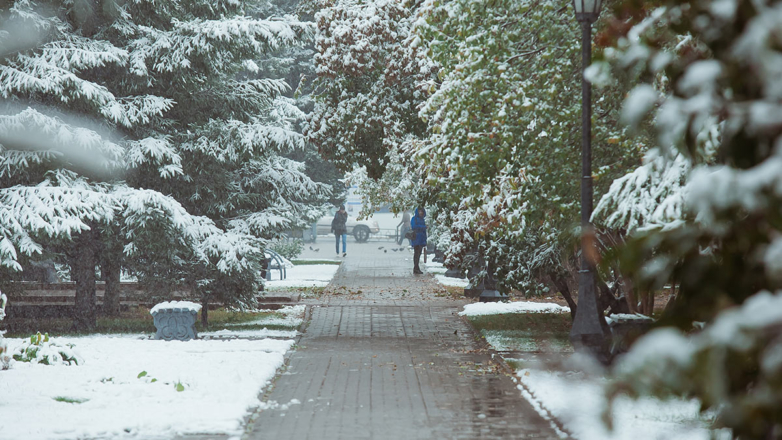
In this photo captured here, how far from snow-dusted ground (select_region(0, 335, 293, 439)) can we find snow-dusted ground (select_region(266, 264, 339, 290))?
11776 mm

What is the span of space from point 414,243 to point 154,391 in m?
19.9

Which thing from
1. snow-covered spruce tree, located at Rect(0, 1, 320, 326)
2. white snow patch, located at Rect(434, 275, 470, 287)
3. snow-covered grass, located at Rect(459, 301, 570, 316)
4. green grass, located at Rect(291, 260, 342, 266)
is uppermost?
snow-covered spruce tree, located at Rect(0, 1, 320, 326)

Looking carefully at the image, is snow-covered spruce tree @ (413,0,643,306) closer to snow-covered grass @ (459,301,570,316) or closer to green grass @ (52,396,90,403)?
green grass @ (52,396,90,403)

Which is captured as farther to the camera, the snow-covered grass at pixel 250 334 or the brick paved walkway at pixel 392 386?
the snow-covered grass at pixel 250 334

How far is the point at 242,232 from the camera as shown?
15602 millimetres

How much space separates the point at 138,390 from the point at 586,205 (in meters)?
4.83

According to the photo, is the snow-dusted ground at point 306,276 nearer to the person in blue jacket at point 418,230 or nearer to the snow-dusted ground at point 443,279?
the person in blue jacket at point 418,230

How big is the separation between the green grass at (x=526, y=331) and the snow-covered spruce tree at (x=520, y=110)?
151cm

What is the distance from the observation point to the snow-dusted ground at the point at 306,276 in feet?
Result: 80.2

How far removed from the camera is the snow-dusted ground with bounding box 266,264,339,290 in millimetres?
24438

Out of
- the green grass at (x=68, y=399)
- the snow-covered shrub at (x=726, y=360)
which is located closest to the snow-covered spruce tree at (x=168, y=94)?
the green grass at (x=68, y=399)

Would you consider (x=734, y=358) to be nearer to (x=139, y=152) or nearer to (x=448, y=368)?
(x=448, y=368)

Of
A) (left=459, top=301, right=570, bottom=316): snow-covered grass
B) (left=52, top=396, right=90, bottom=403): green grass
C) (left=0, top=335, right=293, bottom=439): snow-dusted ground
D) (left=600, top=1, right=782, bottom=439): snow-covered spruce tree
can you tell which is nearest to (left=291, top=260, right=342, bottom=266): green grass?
(left=459, top=301, right=570, bottom=316): snow-covered grass

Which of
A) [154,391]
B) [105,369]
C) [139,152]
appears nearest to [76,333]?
[139,152]
